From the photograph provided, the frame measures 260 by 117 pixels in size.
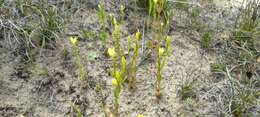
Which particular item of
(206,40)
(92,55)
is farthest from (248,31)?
(92,55)

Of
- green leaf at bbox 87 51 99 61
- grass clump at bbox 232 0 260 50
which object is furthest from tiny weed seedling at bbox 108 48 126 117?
grass clump at bbox 232 0 260 50

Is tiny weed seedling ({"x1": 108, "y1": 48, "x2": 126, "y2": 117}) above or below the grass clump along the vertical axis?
below

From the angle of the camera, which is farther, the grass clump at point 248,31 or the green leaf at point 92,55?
the grass clump at point 248,31

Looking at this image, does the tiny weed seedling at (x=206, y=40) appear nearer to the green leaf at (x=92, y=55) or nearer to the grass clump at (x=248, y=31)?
the grass clump at (x=248, y=31)

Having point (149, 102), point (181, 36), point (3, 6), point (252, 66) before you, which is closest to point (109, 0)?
point (181, 36)

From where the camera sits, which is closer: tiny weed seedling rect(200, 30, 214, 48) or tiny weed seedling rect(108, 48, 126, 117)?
tiny weed seedling rect(108, 48, 126, 117)

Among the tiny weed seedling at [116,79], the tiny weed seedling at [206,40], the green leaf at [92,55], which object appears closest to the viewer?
the tiny weed seedling at [116,79]

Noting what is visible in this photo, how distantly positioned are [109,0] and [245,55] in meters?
1.28

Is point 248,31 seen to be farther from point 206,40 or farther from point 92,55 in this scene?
point 92,55

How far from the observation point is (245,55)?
240cm

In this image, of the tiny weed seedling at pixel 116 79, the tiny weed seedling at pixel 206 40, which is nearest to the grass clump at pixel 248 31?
the tiny weed seedling at pixel 206 40

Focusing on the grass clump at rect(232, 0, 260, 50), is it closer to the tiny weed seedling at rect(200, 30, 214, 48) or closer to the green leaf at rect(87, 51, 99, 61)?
the tiny weed seedling at rect(200, 30, 214, 48)

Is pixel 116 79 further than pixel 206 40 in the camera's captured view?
No

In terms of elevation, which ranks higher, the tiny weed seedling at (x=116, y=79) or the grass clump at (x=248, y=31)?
the grass clump at (x=248, y=31)
